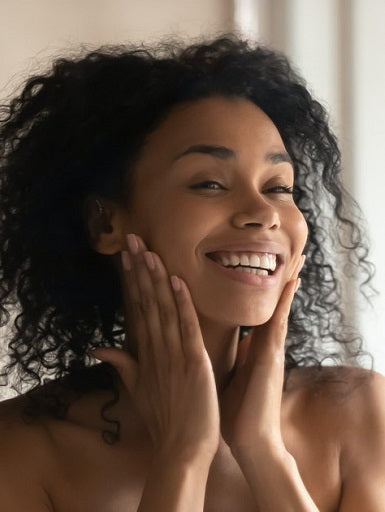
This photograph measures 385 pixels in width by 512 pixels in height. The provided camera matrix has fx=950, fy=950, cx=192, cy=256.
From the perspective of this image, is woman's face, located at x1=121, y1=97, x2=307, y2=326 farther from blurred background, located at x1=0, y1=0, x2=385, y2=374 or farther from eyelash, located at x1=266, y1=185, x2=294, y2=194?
blurred background, located at x1=0, y1=0, x2=385, y2=374

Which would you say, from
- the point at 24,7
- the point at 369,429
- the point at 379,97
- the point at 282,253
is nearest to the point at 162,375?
the point at 282,253

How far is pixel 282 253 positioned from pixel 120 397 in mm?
350

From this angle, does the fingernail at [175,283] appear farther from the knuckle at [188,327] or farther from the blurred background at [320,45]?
the blurred background at [320,45]

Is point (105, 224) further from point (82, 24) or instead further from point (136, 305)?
point (82, 24)

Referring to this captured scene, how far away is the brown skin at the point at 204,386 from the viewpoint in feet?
4.27

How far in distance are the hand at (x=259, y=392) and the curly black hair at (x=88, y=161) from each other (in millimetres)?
187

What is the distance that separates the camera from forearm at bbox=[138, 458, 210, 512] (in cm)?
125

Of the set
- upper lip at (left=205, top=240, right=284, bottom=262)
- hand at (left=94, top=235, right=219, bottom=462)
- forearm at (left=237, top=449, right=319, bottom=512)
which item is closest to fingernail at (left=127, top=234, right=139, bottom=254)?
hand at (left=94, top=235, right=219, bottom=462)

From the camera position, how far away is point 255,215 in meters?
1.29

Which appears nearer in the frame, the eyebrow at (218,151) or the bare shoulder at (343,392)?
the eyebrow at (218,151)

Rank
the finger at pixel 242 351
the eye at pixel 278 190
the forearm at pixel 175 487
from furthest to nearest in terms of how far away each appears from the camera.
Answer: the finger at pixel 242 351 → the eye at pixel 278 190 → the forearm at pixel 175 487

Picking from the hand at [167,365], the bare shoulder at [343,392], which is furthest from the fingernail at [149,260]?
the bare shoulder at [343,392]

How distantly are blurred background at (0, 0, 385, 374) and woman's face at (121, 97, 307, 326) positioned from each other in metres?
0.66

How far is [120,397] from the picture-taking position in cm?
146
